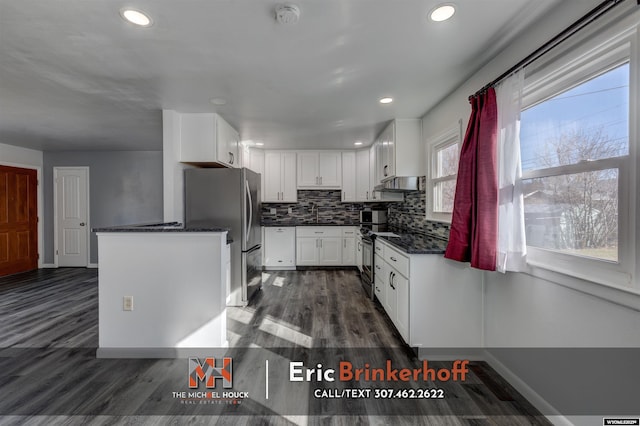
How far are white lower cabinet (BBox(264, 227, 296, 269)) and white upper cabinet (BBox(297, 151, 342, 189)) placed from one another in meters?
0.97

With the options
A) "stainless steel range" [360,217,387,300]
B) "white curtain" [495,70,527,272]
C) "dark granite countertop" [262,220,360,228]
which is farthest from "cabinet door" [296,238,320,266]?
"white curtain" [495,70,527,272]

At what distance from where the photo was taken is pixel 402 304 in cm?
231

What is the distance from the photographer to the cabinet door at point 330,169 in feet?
17.1

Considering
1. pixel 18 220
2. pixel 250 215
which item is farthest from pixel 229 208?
pixel 18 220

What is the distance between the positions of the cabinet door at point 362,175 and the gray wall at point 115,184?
3932 mm

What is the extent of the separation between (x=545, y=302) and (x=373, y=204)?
158 inches

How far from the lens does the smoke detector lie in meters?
1.45

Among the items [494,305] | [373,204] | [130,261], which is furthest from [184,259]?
[373,204]

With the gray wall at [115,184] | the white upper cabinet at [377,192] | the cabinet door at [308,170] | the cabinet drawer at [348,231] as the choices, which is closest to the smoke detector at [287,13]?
the white upper cabinet at [377,192]

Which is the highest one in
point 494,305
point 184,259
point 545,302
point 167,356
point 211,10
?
point 211,10

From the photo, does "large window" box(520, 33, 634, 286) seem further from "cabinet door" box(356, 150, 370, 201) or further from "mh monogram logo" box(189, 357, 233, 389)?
"cabinet door" box(356, 150, 370, 201)

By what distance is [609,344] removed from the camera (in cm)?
120

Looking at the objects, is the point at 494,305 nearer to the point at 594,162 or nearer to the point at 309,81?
the point at 594,162

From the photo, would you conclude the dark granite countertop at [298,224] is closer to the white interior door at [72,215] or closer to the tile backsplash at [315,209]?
the tile backsplash at [315,209]
